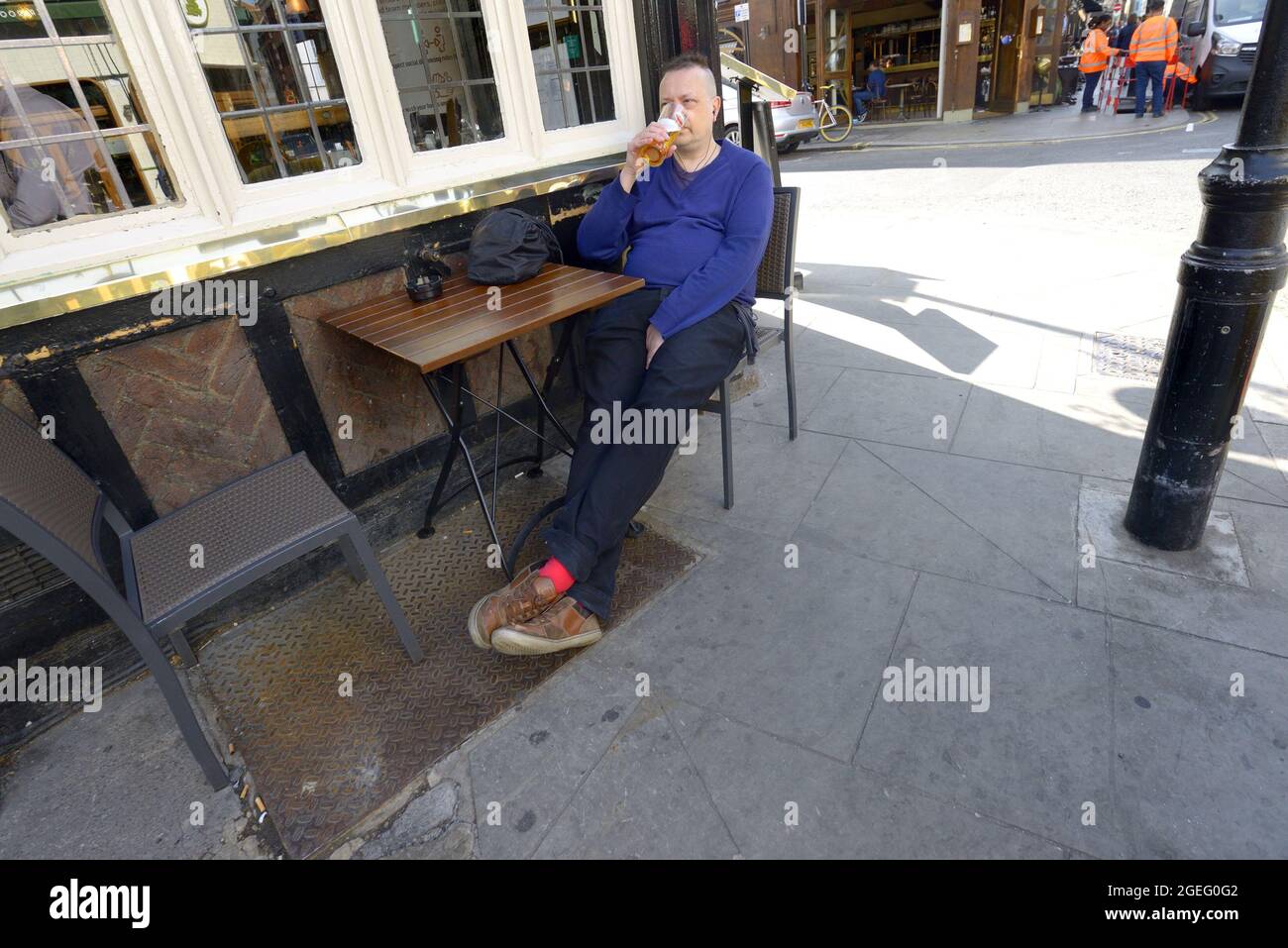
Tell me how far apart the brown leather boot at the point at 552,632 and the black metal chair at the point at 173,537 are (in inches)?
15.0

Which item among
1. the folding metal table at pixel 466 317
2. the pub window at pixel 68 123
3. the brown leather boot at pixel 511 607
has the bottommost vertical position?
the brown leather boot at pixel 511 607

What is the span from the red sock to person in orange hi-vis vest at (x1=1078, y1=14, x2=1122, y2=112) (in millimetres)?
17885

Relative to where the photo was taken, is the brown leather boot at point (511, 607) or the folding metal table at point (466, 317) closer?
the folding metal table at point (466, 317)

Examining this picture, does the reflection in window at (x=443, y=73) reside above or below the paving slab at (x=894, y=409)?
above

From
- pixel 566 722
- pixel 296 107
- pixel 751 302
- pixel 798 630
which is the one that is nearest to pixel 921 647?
pixel 798 630

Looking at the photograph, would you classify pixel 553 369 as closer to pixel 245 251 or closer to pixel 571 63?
pixel 245 251

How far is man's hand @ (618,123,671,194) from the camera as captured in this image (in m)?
2.53

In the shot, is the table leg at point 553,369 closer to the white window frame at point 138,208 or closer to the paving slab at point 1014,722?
the white window frame at point 138,208

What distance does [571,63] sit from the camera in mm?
3498

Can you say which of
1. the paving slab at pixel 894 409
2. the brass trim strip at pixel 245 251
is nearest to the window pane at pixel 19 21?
the brass trim strip at pixel 245 251

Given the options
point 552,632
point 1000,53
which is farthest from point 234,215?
point 1000,53

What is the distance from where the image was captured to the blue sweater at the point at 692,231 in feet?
8.80
